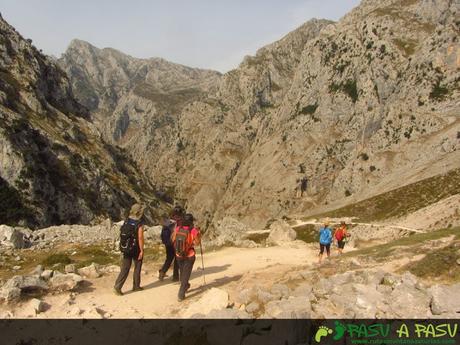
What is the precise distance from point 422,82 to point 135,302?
147 metres

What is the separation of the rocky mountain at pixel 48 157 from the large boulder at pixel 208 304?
54.9 meters

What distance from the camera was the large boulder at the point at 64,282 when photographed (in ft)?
47.5

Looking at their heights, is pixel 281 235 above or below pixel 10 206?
below

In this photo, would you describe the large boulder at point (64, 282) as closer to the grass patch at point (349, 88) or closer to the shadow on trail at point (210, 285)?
the shadow on trail at point (210, 285)

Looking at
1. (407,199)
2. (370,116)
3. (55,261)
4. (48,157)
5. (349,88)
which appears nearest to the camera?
(55,261)

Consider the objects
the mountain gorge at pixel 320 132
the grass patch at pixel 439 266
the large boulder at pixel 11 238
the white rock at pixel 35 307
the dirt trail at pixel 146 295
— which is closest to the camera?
the white rock at pixel 35 307

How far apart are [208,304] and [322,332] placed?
4169 mm

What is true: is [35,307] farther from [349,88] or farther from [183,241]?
[349,88]

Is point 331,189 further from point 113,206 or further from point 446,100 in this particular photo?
point 113,206

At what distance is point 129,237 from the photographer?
14648 millimetres

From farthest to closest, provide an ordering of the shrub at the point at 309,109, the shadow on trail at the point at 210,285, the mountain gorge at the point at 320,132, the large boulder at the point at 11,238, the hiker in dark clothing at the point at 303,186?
the shrub at the point at 309,109, the hiker in dark clothing at the point at 303,186, the mountain gorge at the point at 320,132, the large boulder at the point at 11,238, the shadow on trail at the point at 210,285

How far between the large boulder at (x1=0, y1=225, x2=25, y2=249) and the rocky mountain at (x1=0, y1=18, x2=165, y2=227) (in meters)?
31.4

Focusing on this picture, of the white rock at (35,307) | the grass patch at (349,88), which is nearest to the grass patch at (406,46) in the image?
the grass patch at (349,88)

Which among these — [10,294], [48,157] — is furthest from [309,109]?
[10,294]
